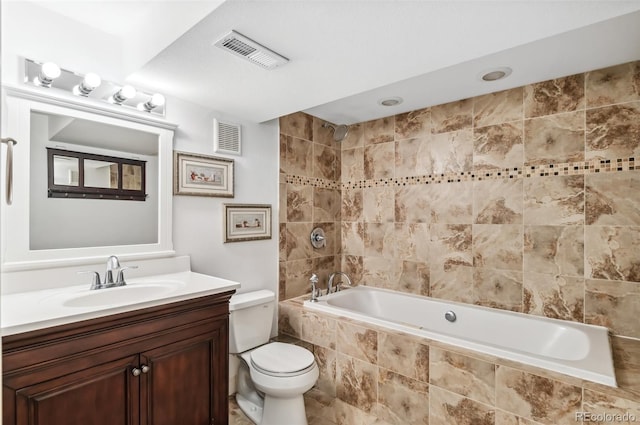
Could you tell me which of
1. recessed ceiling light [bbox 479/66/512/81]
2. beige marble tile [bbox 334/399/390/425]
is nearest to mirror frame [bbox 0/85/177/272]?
beige marble tile [bbox 334/399/390/425]

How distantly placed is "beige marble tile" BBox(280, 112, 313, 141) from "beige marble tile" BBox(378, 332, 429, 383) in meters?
1.83

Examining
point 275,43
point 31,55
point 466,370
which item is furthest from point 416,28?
point 31,55

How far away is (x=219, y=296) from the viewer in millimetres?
1798

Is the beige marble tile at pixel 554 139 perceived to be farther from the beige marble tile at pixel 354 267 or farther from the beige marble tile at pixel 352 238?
the beige marble tile at pixel 354 267

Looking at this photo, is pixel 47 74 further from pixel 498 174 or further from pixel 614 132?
pixel 614 132

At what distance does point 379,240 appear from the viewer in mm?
3271

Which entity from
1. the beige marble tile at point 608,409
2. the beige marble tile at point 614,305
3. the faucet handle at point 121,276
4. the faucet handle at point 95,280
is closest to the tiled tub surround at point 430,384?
the beige marble tile at point 608,409

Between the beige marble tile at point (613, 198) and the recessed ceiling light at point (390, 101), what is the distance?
55.7 inches

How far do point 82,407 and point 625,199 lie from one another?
Answer: 308 cm

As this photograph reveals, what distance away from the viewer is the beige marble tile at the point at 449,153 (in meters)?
2.73

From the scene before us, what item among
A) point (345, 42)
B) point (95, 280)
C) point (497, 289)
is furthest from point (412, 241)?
point (95, 280)

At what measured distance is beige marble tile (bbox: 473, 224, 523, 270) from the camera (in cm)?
250

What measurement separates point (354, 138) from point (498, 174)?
55.7 inches

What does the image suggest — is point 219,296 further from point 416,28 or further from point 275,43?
point 416,28
